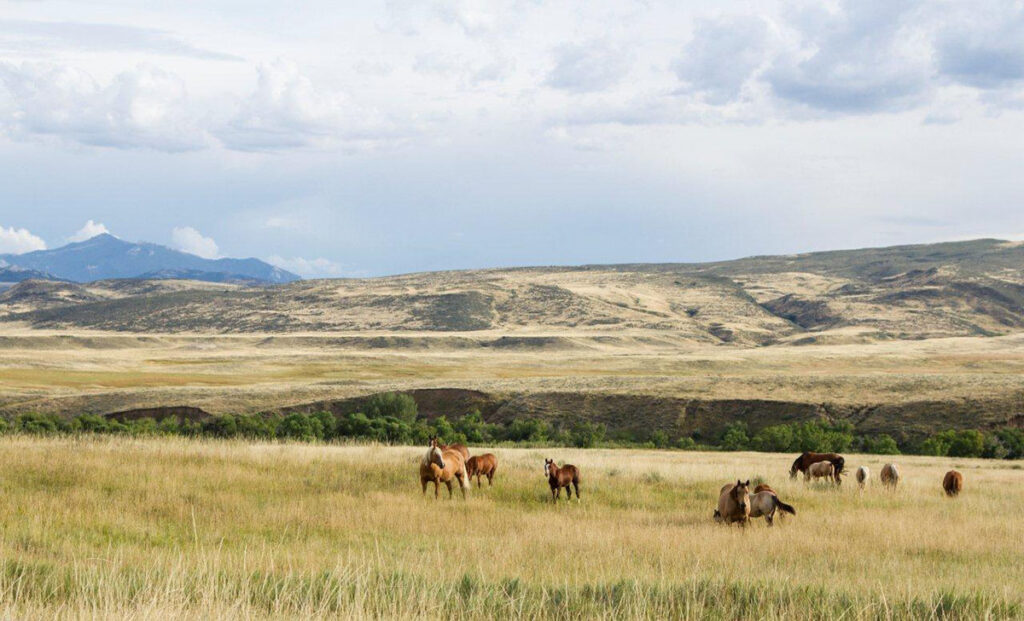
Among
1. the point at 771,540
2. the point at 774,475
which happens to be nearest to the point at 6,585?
the point at 771,540

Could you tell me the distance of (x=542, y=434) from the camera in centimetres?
4897

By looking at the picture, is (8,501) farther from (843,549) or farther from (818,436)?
(818,436)

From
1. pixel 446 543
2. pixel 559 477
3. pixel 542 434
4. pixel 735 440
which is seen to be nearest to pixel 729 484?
pixel 559 477

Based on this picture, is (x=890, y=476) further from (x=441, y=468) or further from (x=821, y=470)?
(x=441, y=468)

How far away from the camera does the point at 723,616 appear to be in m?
7.92

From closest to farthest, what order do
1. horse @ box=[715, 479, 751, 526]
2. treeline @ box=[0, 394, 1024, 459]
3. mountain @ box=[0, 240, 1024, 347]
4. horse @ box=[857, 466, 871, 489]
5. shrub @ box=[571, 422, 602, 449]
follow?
horse @ box=[715, 479, 751, 526]
horse @ box=[857, 466, 871, 489]
treeline @ box=[0, 394, 1024, 459]
shrub @ box=[571, 422, 602, 449]
mountain @ box=[0, 240, 1024, 347]

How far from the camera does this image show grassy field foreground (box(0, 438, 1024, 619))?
8.03 m

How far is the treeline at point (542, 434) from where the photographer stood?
42125 millimetres

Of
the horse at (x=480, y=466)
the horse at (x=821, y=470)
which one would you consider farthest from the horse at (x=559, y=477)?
the horse at (x=821, y=470)

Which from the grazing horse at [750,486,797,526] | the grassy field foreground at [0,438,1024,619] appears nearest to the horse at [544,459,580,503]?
the grassy field foreground at [0,438,1024,619]

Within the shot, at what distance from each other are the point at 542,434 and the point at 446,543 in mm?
37149

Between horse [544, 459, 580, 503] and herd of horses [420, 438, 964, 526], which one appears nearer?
herd of horses [420, 438, 964, 526]

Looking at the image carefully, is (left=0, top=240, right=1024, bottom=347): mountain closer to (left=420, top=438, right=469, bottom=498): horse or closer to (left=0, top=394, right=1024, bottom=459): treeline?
(left=0, top=394, right=1024, bottom=459): treeline

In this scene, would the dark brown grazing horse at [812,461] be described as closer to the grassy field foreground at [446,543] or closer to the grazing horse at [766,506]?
the grassy field foreground at [446,543]
